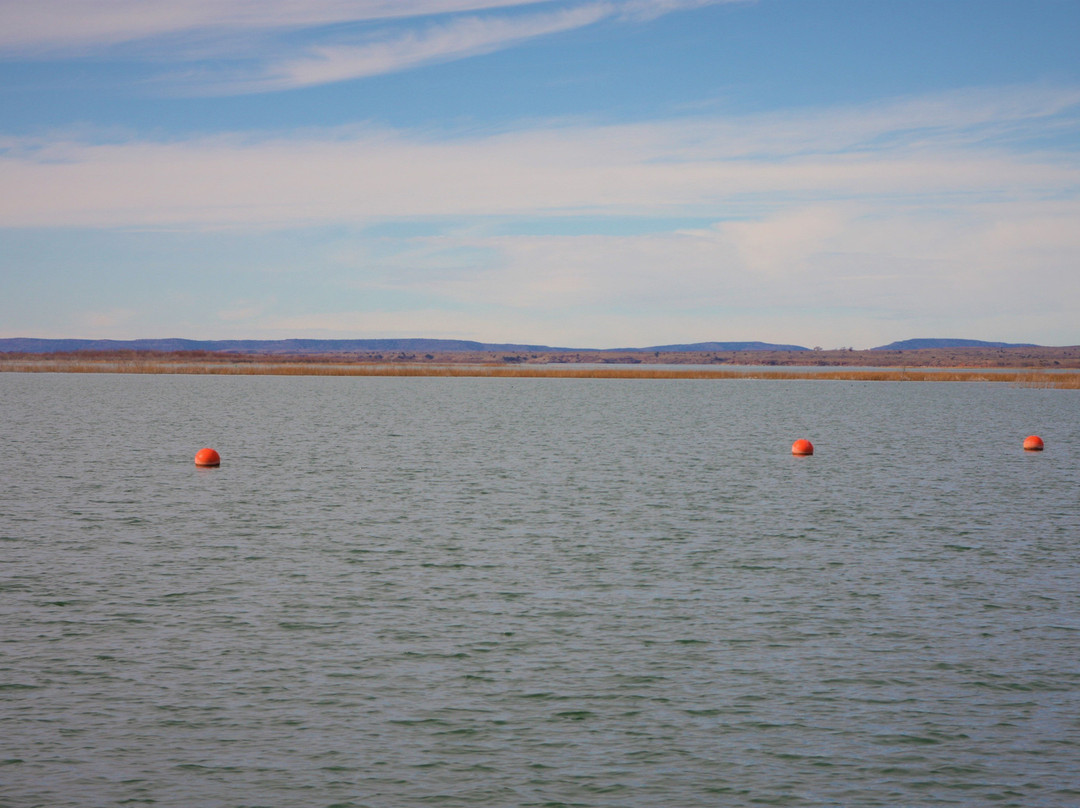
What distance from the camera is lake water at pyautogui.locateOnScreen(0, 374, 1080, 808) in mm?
13695

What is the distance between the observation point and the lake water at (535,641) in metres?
13.7

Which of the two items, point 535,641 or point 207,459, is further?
point 207,459

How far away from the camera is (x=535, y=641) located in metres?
19.6

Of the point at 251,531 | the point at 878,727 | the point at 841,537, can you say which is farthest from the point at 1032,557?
the point at 251,531

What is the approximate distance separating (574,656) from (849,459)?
41.6 meters

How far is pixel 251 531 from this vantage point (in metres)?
31.7

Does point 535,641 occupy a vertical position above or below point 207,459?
below

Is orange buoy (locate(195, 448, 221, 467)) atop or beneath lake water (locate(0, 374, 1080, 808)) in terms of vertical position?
atop

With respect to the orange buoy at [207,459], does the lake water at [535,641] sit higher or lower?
lower

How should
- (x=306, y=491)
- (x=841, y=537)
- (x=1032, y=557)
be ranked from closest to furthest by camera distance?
1. (x=1032, y=557)
2. (x=841, y=537)
3. (x=306, y=491)

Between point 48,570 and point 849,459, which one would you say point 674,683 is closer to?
point 48,570

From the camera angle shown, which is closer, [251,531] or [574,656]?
[574,656]

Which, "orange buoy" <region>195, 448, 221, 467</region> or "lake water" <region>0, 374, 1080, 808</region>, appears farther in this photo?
"orange buoy" <region>195, 448, 221, 467</region>

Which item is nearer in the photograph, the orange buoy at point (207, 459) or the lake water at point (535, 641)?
the lake water at point (535, 641)
